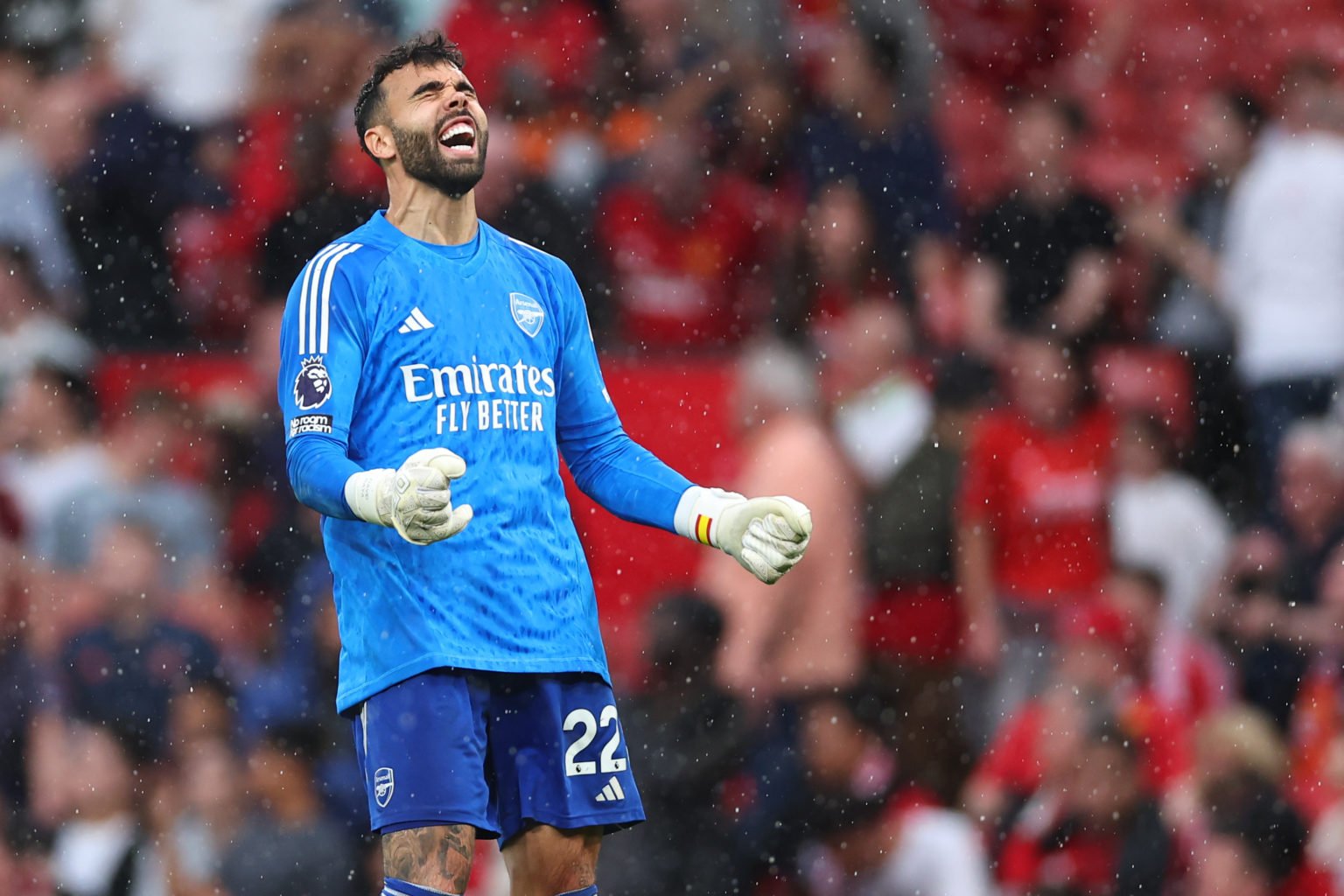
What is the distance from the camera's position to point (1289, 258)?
30.5 ft

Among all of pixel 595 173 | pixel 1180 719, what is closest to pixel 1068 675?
pixel 1180 719

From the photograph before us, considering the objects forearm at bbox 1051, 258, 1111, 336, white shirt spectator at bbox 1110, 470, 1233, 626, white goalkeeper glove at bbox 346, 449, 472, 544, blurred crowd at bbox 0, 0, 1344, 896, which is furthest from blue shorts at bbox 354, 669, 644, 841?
forearm at bbox 1051, 258, 1111, 336

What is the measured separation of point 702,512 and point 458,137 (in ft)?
3.23

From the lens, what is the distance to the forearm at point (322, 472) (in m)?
4.27

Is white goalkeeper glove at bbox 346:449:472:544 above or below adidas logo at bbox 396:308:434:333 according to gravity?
below

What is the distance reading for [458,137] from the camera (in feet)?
15.7

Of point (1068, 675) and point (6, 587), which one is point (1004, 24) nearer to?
point (1068, 675)

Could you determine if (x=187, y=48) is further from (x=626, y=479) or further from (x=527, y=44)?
(x=626, y=479)

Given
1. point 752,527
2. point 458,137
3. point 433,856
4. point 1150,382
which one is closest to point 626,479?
point 752,527

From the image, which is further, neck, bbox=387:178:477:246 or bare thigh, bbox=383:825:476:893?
neck, bbox=387:178:477:246

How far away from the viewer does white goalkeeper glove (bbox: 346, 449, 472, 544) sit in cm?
404

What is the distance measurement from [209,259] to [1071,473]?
13.6ft

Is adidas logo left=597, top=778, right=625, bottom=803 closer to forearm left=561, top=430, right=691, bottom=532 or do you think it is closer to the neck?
forearm left=561, top=430, right=691, bottom=532

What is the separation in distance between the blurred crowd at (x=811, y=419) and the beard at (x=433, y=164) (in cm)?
292
